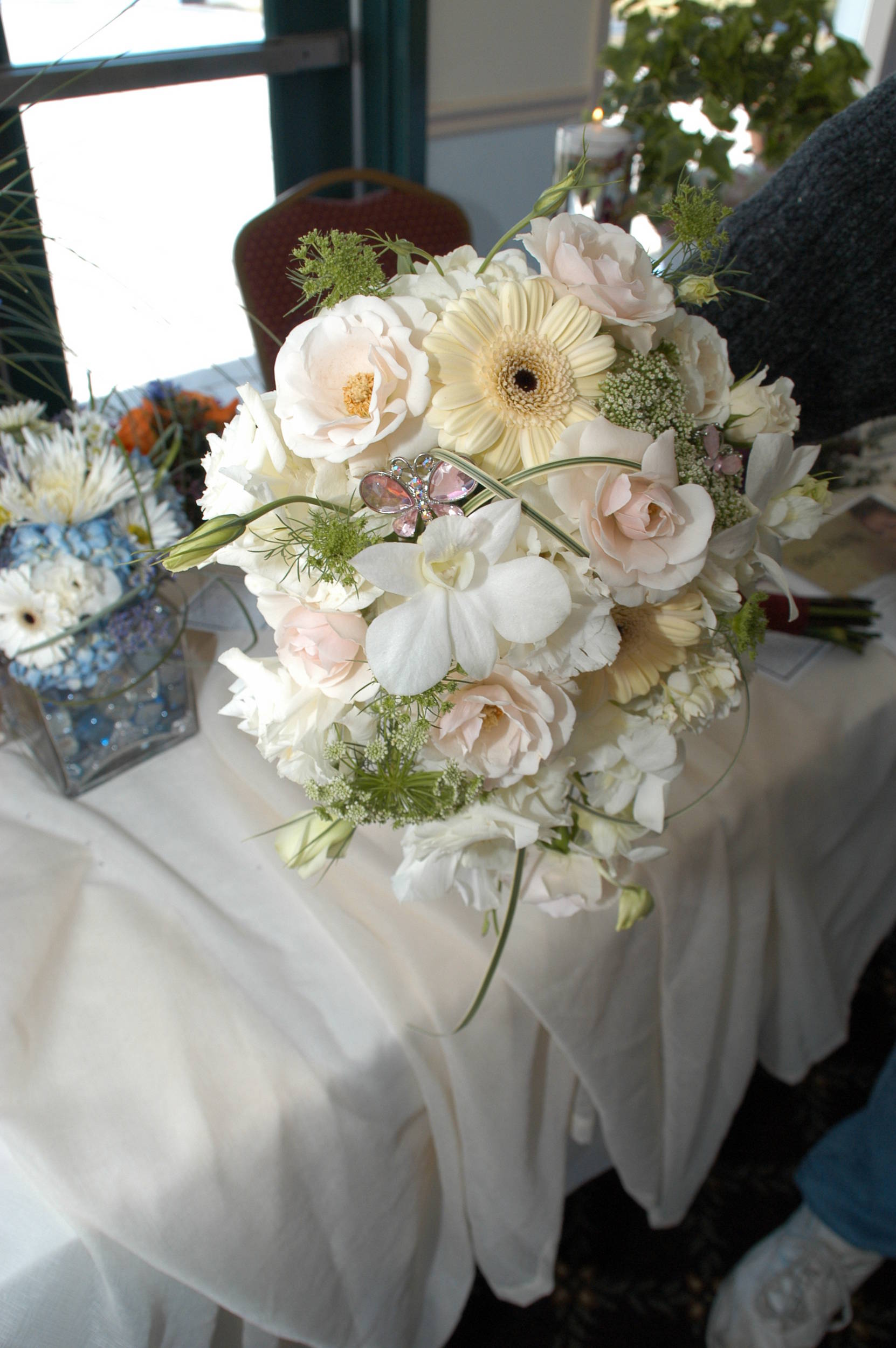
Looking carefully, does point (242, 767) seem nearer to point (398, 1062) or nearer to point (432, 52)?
point (398, 1062)

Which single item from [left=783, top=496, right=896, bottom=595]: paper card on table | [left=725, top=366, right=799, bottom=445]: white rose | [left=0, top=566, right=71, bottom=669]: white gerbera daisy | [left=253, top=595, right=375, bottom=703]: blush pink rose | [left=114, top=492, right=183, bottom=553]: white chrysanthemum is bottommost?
[left=783, top=496, right=896, bottom=595]: paper card on table

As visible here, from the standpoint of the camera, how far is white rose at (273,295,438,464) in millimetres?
438

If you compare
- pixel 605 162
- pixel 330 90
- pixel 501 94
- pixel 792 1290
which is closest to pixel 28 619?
pixel 792 1290

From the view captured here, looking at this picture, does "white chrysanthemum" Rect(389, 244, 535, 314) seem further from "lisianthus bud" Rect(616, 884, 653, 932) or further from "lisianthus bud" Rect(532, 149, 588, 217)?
"lisianthus bud" Rect(616, 884, 653, 932)

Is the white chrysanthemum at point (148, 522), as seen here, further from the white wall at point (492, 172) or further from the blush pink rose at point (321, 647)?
the white wall at point (492, 172)

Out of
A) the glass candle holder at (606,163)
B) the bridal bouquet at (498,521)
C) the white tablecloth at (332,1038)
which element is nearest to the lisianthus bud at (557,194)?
the bridal bouquet at (498,521)

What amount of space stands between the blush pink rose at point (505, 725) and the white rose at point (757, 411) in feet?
0.61

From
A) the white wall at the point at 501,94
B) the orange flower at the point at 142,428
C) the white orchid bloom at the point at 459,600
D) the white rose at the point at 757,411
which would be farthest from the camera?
the white wall at the point at 501,94

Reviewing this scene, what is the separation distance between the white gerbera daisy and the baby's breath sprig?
0.32 meters

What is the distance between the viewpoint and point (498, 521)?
0.40 m

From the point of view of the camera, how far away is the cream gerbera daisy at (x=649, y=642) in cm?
48

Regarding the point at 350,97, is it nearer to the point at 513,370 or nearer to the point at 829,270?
the point at 829,270

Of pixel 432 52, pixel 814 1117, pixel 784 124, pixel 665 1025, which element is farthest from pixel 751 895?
pixel 432 52

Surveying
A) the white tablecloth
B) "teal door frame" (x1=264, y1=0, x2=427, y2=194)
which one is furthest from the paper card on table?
"teal door frame" (x1=264, y1=0, x2=427, y2=194)
